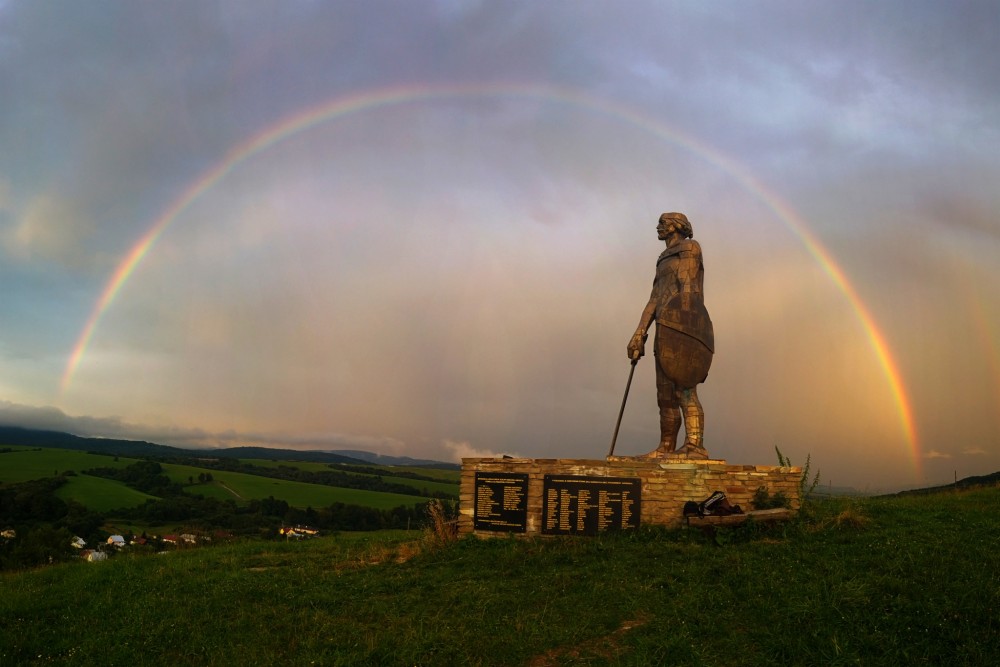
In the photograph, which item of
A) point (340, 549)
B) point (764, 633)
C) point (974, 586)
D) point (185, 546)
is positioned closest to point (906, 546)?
point (974, 586)

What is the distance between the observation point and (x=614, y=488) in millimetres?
11680

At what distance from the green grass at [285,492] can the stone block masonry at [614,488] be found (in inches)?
1392

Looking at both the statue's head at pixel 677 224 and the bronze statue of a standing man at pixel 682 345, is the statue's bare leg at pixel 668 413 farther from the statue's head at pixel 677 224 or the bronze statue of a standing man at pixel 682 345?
the statue's head at pixel 677 224

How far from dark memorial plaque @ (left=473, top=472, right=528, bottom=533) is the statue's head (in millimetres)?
6054

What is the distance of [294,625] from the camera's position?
7.70m

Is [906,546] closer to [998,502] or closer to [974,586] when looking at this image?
[974,586]

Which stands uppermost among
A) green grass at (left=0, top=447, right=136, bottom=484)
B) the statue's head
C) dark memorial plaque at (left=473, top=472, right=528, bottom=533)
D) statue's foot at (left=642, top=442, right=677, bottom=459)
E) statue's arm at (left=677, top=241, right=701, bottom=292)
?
the statue's head

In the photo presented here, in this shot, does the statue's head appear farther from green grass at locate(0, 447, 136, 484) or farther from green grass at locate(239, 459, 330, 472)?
green grass at locate(239, 459, 330, 472)

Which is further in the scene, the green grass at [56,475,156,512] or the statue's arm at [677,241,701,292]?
the green grass at [56,475,156,512]

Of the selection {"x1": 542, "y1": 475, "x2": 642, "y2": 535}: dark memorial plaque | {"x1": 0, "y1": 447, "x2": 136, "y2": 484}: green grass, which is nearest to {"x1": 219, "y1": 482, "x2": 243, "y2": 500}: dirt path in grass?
{"x1": 0, "y1": 447, "x2": 136, "y2": 484}: green grass

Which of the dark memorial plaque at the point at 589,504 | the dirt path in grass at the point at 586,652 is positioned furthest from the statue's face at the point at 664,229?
the dirt path in grass at the point at 586,652

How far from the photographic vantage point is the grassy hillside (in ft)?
20.9

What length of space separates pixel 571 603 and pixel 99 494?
161 feet

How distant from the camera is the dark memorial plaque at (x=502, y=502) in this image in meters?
12.1
